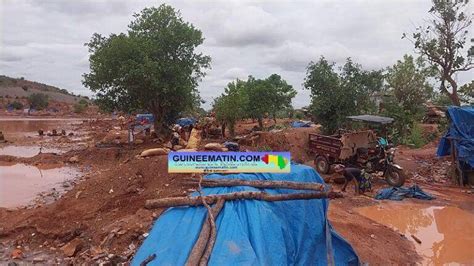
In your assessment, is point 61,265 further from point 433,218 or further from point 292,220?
point 433,218

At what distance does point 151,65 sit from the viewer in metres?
16.3

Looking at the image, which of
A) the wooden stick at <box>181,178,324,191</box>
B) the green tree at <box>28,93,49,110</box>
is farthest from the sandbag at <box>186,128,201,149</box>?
the green tree at <box>28,93,49,110</box>

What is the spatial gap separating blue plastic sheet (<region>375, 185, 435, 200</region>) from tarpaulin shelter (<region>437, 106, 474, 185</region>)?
6.21ft

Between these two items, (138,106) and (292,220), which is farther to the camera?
(138,106)

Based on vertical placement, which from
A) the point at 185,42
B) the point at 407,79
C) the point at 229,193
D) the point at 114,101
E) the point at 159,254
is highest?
the point at 185,42

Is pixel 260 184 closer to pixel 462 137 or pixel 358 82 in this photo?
pixel 462 137

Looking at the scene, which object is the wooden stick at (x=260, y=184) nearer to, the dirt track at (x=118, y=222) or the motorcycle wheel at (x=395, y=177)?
the dirt track at (x=118, y=222)

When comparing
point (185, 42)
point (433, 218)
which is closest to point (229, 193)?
point (433, 218)

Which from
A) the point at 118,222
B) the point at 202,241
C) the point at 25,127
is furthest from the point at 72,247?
the point at 25,127

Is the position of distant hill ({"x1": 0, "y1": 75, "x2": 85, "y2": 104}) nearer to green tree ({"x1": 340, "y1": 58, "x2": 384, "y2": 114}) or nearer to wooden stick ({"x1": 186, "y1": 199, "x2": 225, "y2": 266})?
green tree ({"x1": 340, "y1": 58, "x2": 384, "y2": 114})

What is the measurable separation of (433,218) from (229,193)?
6.40m

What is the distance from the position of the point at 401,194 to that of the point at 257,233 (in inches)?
284

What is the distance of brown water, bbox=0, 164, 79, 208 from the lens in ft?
35.4

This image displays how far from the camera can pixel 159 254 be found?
12.7 feet
